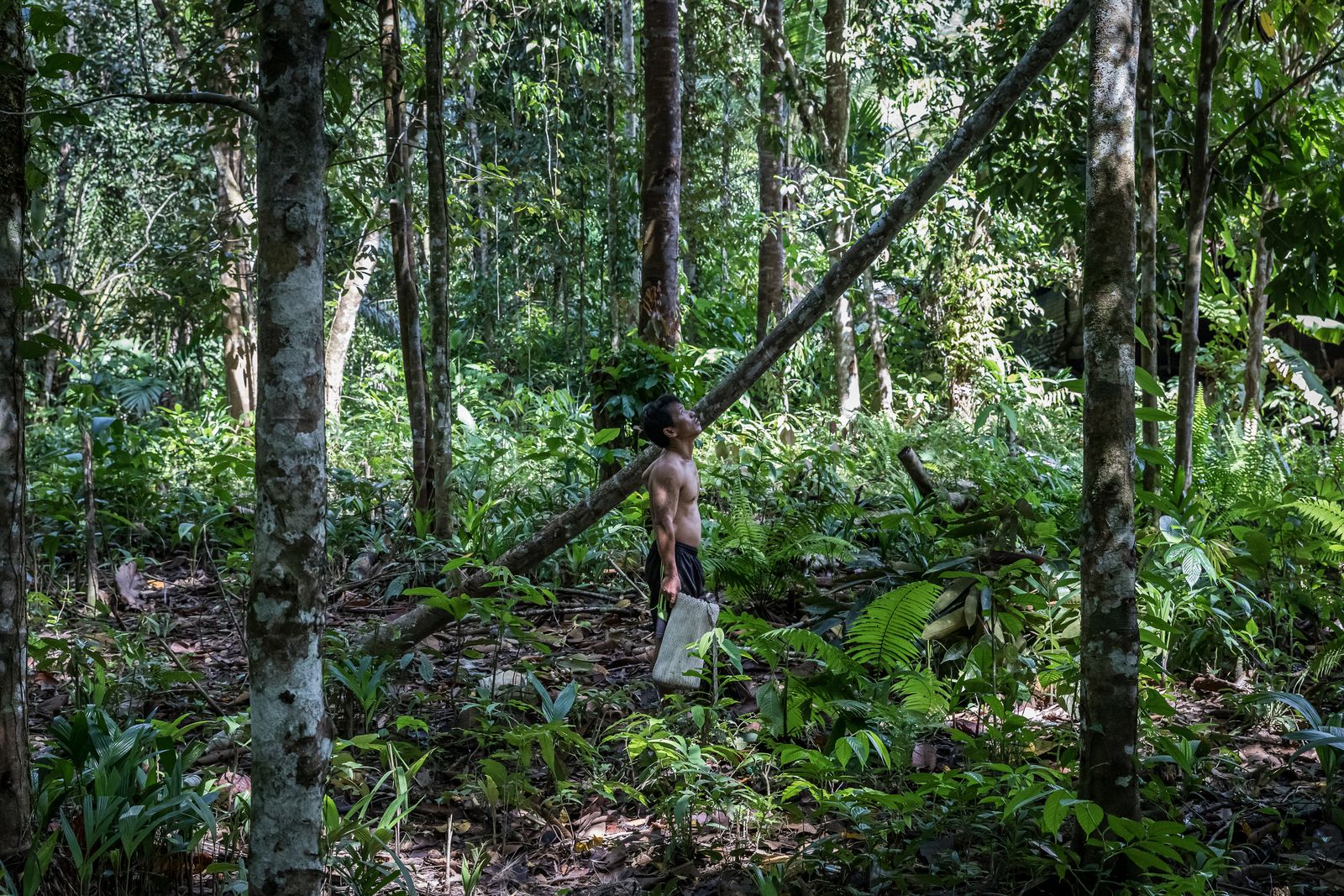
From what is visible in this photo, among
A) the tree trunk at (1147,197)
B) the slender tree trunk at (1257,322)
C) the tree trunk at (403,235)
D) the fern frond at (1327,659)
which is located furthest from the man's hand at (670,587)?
the slender tree trunk at (1257,322)

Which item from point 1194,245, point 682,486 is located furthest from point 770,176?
point 682,486

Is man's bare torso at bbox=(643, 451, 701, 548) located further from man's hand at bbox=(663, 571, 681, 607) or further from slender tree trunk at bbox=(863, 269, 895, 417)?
slender tree trunk at bbox=(863, 269, 895, 417)

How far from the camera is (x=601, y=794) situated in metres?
3.90

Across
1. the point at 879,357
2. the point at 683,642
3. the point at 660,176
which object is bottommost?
the point at 683,642

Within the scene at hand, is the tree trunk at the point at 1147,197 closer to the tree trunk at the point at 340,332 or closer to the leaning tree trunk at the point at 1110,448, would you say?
the leaning tree trunk at the point at 1110,448

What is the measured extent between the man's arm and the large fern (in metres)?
0.92

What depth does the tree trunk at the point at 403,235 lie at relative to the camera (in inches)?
273

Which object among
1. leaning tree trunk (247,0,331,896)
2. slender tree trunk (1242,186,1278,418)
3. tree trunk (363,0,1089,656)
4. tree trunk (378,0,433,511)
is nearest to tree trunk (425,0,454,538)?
tree trunk (378,0,433,511)

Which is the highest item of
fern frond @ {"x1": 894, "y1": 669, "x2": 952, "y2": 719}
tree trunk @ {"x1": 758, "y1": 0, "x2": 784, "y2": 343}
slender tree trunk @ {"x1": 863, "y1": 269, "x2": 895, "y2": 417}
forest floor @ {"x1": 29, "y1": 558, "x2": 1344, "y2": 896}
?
tree trunk @ {"x1": 758, "y1": 0, "x2": 784, "y2": 343}

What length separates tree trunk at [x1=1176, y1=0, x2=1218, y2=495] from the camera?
5.58 metres

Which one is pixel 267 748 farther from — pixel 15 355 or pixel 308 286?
pixel 15 355

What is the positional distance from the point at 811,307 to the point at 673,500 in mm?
1132

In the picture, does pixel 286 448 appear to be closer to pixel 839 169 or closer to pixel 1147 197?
pixel 1147 197

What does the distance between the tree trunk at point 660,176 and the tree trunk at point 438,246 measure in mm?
1741
